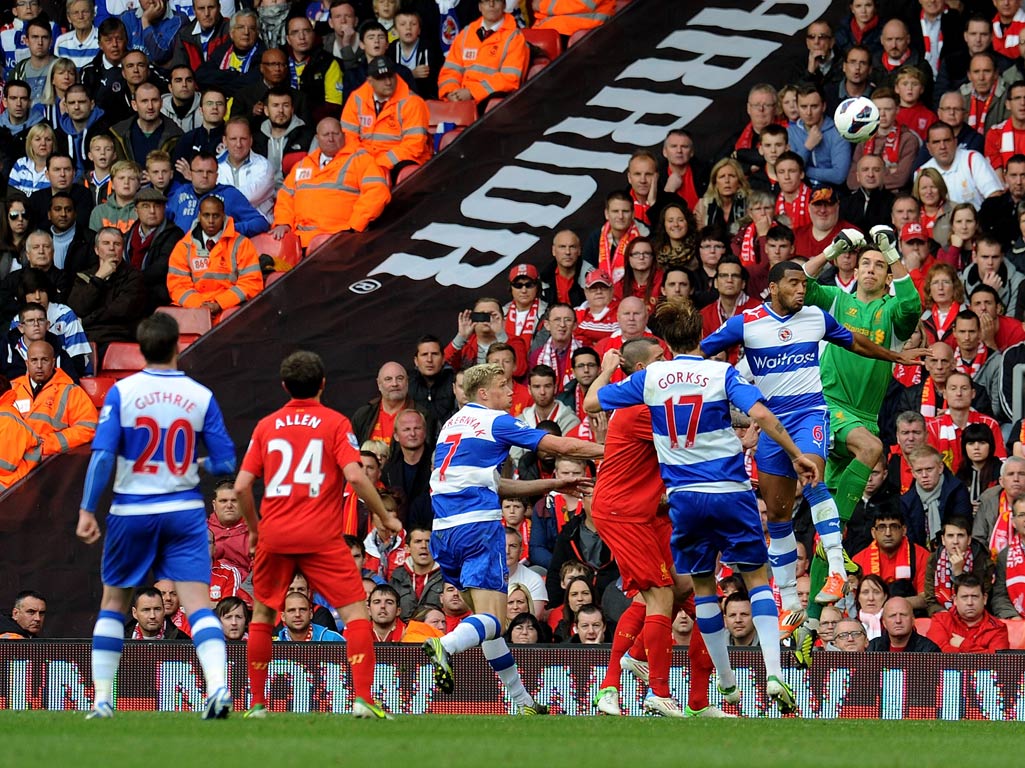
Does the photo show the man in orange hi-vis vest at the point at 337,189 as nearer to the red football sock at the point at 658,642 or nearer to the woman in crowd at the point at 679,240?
the woman in crowd at the point at 679,240

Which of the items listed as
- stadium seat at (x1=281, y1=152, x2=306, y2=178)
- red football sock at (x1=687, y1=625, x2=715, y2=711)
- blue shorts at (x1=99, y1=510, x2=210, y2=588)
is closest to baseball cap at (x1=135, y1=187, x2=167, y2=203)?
stadium seat at (x1=281, y1=152, x2=306, y2=178)

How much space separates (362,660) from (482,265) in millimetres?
8937

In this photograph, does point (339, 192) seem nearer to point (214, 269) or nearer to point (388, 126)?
point (388, 126)

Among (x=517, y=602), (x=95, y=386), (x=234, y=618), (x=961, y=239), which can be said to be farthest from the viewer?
(x=95, y=386)

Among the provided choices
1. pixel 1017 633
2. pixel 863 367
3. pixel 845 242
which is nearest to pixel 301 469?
pixel 845 242

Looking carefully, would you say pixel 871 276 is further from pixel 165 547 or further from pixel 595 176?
pixel 595 176

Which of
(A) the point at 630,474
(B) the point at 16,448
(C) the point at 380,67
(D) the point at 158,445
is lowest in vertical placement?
(A) the point at 630,474

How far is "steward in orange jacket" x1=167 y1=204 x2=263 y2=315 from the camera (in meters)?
18.5

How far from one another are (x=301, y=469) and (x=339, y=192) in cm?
922

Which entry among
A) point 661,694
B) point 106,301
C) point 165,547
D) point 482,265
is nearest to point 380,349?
point 482,265

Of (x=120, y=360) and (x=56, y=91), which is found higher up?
(x=56, y=91)

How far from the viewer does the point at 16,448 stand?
17359mm

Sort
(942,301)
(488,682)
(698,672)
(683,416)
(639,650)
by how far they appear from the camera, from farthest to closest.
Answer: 1. (942,301)
2. (488,682)
3. (639,650)
4. (698,672)
5. (683,416)

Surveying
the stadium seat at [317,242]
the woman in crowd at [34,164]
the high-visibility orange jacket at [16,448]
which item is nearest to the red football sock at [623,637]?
the high-visibility orange jacket at [16,448]
